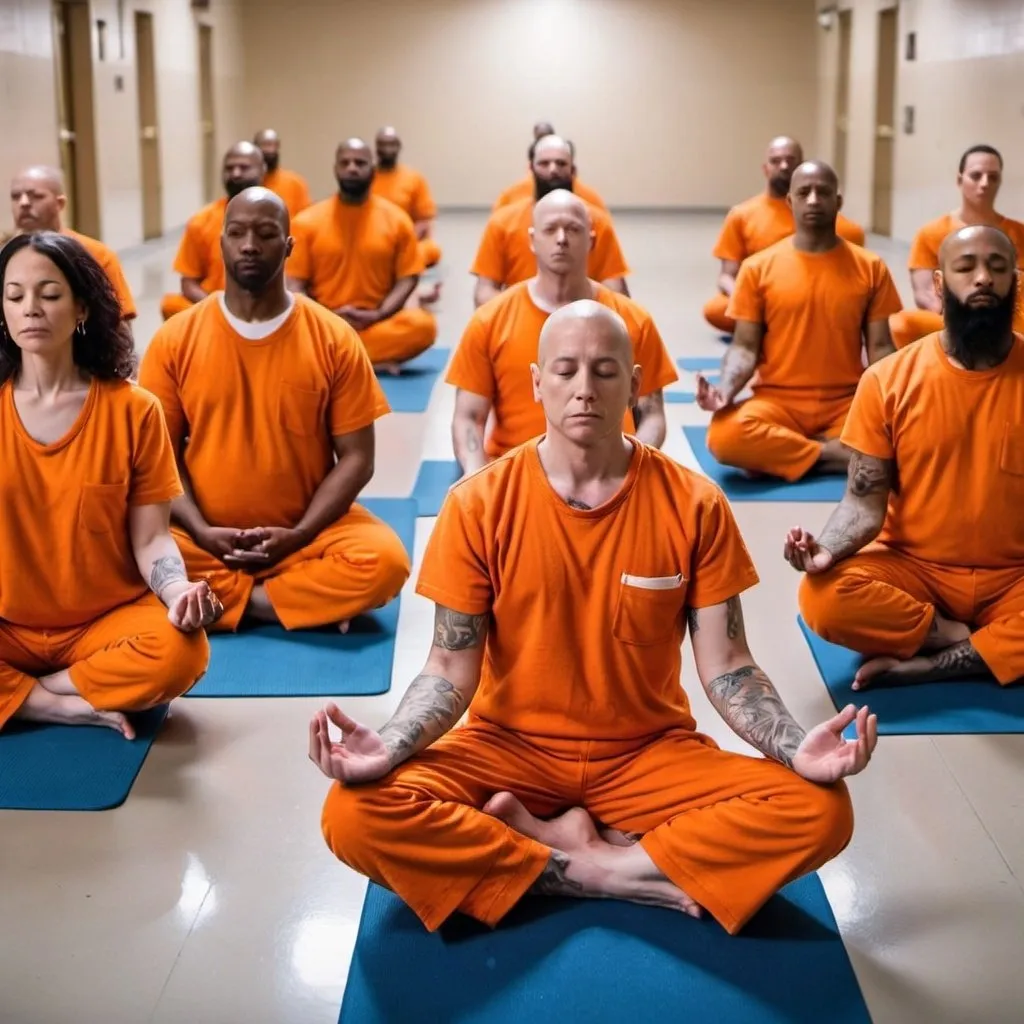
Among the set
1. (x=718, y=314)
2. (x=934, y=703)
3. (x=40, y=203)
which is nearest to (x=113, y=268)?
(x=40, y=203)

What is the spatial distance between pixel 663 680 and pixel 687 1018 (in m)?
0.68

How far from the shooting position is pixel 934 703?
3650 millimetres

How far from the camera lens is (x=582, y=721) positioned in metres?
2.80

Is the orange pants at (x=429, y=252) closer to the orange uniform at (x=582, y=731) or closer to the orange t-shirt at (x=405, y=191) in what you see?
the orange t-shirt at (x=405, y=191)

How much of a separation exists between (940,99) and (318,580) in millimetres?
10328

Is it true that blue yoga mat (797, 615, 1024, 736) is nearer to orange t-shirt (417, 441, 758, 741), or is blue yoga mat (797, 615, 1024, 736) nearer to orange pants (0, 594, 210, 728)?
orange t-shirt (417, 441, 758, 741)

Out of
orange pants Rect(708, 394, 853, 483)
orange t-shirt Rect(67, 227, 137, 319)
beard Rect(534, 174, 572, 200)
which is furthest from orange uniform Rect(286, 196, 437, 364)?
orange pants Rect(708, 394, 853, 483)

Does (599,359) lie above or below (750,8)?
below

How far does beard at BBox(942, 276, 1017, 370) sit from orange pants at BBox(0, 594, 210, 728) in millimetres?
2053

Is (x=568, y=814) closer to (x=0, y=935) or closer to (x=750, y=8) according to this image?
(x=0, y=935)

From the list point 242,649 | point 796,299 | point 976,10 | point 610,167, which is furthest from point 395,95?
point 242,649

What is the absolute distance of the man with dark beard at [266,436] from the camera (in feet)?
13.6

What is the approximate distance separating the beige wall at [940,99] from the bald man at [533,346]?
19.2 ft

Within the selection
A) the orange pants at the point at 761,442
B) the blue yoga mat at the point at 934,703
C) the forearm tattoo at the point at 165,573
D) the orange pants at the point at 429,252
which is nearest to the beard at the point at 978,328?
the blue yoga mat at the point at 934,703
